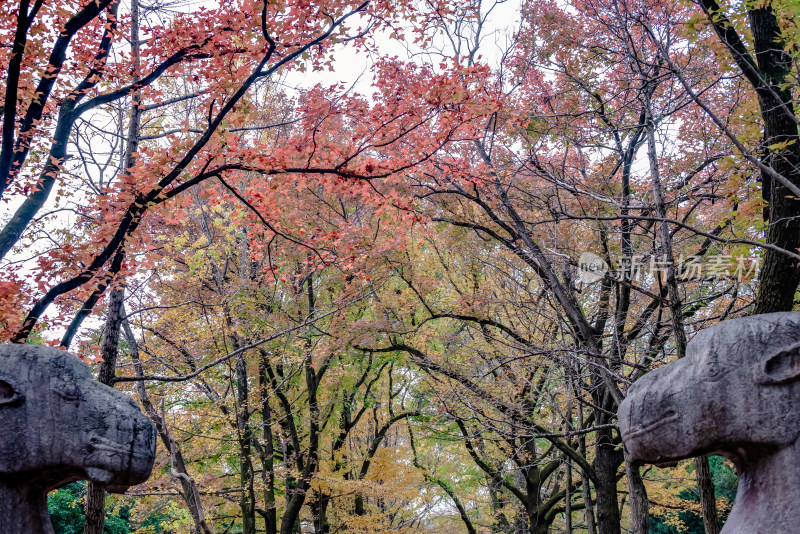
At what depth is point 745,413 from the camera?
1.90 m

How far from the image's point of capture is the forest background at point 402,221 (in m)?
4.54

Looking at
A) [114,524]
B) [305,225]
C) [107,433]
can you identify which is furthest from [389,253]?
[114,524]

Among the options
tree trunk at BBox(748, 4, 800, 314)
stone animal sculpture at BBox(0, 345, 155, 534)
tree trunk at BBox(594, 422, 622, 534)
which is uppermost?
tree trunk at BBox(748, 4, 800, 314)

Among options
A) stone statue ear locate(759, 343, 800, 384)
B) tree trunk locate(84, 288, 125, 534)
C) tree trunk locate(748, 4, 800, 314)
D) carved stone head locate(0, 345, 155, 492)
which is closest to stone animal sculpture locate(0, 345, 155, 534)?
carved stone head locate(0, 345, 155, 492)

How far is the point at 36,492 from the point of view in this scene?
7.22 feet

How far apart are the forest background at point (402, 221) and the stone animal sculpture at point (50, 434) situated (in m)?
2.54

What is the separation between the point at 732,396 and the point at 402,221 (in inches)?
245

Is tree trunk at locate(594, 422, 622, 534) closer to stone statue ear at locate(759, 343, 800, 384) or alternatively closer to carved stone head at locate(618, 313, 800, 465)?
carved stone head at locate(618, 313, 800, 465)

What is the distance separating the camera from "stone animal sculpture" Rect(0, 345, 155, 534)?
2062 millimetres

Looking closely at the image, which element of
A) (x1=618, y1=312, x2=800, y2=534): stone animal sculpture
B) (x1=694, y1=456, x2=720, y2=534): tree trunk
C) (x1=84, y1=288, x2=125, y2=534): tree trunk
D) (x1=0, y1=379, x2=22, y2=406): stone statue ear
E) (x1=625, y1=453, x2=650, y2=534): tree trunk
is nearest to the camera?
(x1=618, y1=312, x2=800, y2=534): stone animal sculpture

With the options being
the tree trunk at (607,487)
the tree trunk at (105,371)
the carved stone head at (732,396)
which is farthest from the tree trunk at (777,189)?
the tree trunk at (105,371)

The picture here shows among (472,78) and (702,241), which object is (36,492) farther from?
(702,241)

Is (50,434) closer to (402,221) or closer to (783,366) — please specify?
(783,366)

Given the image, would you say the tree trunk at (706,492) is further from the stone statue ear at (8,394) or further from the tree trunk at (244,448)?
the tree trunk at (244,448)
